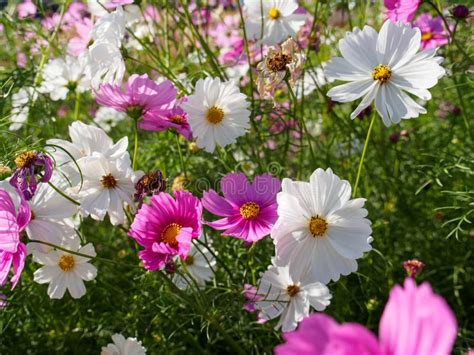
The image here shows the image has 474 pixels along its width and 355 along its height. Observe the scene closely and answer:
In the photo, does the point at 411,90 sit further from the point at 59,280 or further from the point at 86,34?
the point at 86,34

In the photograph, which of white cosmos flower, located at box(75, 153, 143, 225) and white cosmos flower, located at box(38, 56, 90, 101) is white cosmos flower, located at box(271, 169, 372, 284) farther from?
white cosmos flower, located at box(38, 56, 90, 101)

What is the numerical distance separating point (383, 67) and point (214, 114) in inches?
10.1

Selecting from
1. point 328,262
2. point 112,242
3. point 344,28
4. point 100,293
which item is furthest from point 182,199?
point 344,28

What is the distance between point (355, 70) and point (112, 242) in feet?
2.61

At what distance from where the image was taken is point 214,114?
87cm

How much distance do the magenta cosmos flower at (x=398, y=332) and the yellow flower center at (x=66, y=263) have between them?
647mm

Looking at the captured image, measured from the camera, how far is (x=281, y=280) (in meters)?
0.84

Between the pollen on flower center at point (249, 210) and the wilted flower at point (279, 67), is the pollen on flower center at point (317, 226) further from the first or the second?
the wilted flower at point (279, 67)

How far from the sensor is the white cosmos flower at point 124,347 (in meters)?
0.82

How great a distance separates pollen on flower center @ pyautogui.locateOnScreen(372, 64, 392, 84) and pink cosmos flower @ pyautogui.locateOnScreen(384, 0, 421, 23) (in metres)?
0.25

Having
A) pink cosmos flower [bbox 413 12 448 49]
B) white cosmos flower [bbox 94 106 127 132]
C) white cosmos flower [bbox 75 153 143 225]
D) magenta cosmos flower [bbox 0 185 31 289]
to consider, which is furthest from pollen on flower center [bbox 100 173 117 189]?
white cosmos flower [bbox 94 106 127 132]

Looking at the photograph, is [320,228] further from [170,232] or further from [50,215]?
[50,215]

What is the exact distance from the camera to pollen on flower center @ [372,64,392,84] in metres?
0.76

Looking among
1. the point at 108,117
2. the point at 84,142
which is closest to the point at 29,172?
the point at 84,142
